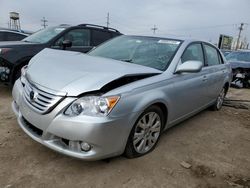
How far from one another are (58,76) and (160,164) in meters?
1.55

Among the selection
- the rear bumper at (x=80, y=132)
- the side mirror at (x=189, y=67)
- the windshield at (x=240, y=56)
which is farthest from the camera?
the windshield at (x=240, y=56)

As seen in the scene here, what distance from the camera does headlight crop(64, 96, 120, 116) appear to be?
8.19 ft

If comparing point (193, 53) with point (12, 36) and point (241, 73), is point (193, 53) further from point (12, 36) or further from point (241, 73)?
point (12, 36)

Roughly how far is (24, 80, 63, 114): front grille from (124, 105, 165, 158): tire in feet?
2.97

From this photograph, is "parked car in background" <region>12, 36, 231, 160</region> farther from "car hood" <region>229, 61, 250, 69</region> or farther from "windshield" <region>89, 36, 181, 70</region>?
"car hood" <region>229, 61, 250, 69</region>

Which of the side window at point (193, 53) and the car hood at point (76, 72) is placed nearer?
the car hood at point (76, 72)

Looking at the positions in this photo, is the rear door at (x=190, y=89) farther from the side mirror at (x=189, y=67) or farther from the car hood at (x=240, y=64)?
the car hood at (x=240, y=64)

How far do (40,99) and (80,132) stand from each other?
598mm

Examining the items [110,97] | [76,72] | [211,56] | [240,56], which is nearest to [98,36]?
[211,56]

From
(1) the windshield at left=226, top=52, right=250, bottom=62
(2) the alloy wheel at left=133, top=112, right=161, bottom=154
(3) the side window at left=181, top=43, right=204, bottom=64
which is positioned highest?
(3) the side window at left=181, top=43, right=204, bottom=64

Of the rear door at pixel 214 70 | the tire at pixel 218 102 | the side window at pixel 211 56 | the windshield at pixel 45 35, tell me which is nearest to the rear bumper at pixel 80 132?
the rear door at pixel 214 70

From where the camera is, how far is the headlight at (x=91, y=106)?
8.19 ft

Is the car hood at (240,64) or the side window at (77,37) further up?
the side window at (77,37)

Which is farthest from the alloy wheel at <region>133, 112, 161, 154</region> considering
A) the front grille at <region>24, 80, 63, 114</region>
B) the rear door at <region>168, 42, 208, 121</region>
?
the front grille at <region>24, 80, 63, 114</region>
